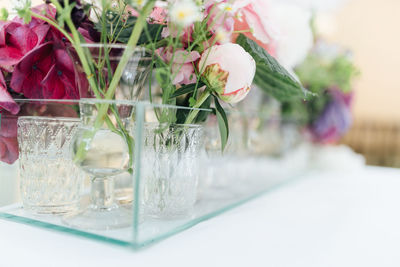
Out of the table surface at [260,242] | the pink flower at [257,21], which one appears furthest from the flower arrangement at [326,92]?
the pink flower at [257,21]

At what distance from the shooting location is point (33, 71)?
1.54ft

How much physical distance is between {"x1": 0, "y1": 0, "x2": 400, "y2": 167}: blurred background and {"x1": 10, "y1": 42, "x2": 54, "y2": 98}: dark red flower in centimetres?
478

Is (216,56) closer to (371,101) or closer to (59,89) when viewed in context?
(59,89)

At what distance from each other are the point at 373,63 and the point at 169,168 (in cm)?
524

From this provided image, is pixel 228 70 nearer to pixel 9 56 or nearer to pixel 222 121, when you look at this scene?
pixel 222 121

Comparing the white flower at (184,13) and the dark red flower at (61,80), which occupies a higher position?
the white flower at (184,13)

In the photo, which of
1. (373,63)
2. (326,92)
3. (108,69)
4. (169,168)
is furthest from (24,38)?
(373,63)

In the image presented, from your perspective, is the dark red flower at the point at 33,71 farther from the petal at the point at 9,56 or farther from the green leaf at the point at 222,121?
the green leaf at the point at 222,121

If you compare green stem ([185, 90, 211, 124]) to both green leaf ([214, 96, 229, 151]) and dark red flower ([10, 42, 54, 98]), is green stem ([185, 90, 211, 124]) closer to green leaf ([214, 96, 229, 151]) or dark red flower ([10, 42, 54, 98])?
green leaf ([214, 96, 229, 151])

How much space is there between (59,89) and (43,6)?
0.10 m

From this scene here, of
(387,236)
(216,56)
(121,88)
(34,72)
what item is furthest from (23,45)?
(387,236)

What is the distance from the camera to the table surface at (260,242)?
0.37 metres

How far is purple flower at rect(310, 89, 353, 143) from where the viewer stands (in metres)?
1.20

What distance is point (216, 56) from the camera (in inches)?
17.1
